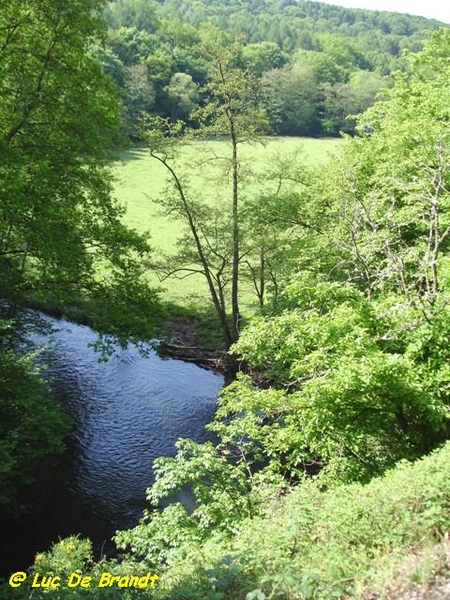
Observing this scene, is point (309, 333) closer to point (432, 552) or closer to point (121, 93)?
point (432, 552)

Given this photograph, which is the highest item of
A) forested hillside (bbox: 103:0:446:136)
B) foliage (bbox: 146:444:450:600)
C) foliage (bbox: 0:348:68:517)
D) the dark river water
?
forested hillside (bbox: 103:0:446:136)

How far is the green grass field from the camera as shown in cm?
2372

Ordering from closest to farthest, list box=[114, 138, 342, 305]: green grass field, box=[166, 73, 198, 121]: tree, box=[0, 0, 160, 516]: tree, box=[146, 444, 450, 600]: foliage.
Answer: box=[146, 444, 450, 600]: foliage
box=[0, 0, 160, 516]: tree
box=[114, 138, 342, 305]: green grass field
box=[166, 73, 198, 121]: tree

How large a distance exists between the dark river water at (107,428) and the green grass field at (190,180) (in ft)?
19.1

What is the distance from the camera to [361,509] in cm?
696

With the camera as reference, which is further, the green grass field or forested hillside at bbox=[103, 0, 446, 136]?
forested hillside at bbox=[103, 0, 446, 136]

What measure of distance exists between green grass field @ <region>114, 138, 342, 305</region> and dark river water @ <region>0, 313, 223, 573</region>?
19.1 ft

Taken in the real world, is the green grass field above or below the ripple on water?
above

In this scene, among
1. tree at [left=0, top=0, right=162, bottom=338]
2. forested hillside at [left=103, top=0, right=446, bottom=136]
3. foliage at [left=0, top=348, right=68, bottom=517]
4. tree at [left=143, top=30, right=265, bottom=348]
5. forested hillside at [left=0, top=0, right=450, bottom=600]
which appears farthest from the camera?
forested hillside at [left=103, top=0, right=446, bottom=136]

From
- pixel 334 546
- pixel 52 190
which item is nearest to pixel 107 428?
pixel 52 190

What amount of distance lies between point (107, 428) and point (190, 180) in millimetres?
13748

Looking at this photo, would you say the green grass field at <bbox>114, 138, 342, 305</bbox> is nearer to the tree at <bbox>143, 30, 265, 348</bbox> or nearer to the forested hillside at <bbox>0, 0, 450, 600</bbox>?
the forested hillside at <bbox>0, 0, 450, 600</bbox>

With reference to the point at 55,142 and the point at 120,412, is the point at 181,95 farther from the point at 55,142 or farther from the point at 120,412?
the point at 120,412

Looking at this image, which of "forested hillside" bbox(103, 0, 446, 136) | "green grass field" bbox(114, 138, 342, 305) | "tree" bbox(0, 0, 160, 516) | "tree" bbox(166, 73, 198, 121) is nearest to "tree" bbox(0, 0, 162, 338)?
"tree" bbox(0, 0, 160, 516)
